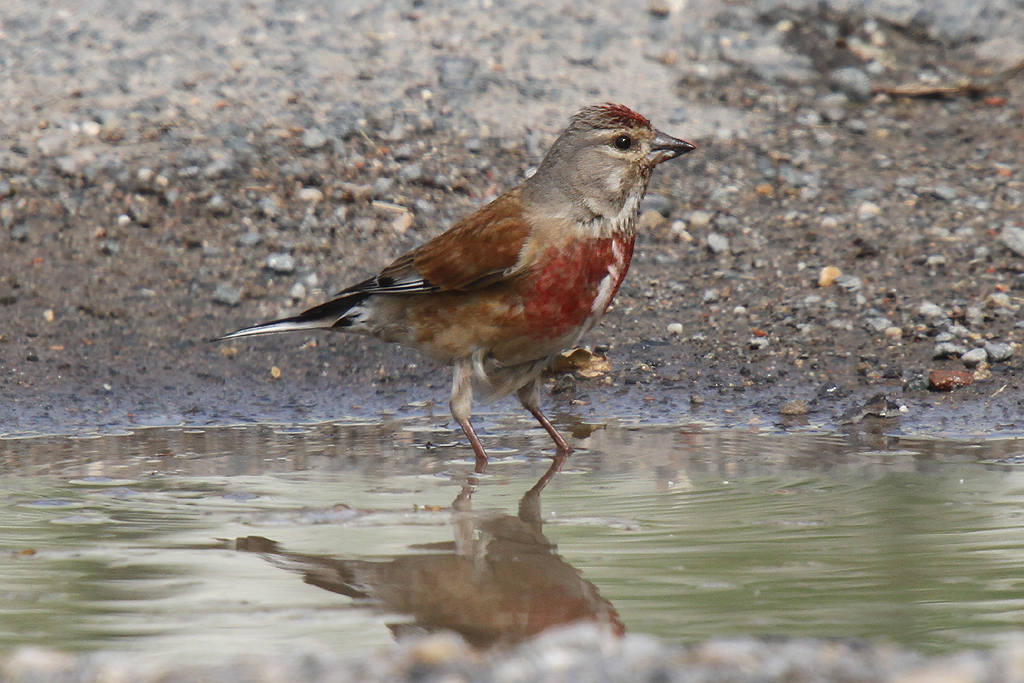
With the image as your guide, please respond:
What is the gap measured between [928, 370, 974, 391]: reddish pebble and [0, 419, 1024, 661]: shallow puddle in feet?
1.72

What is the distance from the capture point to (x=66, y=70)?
23.8ft

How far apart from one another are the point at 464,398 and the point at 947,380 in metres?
1.90

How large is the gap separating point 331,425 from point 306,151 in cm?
206

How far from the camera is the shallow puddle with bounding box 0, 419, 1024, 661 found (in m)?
2.89

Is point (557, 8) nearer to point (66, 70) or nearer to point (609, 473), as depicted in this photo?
point (66, 70)

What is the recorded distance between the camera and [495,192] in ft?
22.3

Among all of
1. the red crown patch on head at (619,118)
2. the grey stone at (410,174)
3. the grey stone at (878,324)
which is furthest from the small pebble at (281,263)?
the grey stone at (878,324)

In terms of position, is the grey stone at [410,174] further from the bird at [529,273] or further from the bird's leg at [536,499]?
the bird's leg at [536,499]

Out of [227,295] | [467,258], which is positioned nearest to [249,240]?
[227,295]

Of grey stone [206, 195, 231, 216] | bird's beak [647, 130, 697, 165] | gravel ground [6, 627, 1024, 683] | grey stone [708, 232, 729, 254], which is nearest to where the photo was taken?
gravel ground [6, 627, 1024, 683]

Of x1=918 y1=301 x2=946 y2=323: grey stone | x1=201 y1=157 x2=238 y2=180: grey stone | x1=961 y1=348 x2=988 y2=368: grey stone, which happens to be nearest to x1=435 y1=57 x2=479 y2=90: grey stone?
x1=201 y1=157 x2=238 y2=180: grey stone

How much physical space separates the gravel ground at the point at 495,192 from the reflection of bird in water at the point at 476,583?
1.79 metres

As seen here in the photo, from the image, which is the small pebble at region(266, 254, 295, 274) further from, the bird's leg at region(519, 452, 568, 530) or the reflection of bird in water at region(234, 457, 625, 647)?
the reflection of bird in water at region(234, 457, 625, 647)

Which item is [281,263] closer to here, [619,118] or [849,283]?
[619,118]
